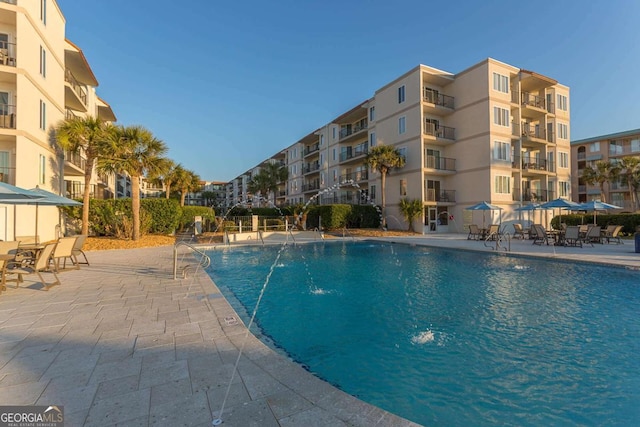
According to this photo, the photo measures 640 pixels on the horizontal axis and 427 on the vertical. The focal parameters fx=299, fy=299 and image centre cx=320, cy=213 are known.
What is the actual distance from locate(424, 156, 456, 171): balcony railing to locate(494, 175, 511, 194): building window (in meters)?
3.88

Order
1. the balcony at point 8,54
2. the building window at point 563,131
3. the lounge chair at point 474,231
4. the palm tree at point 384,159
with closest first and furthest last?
the balcony at point 8,54
the lounge chair at point 474,231
the palm tree at point 384,159
the building window at point 563,131

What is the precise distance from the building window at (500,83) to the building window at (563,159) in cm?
1125

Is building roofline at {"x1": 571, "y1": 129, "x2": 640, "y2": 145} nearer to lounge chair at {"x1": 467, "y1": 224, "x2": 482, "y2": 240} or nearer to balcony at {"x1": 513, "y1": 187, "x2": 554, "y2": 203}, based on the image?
balcony at {"x1": 513, "y1": 187, "x2": 554, "y2": 203}

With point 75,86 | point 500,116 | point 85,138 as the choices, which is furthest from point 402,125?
point 75,86

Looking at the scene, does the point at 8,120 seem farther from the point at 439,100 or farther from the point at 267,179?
the point at 267,179

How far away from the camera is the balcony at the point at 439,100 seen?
27.1m

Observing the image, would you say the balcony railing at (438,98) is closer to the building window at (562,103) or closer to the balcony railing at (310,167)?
the building window at (562,103)

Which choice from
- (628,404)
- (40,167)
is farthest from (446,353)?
(40,167)

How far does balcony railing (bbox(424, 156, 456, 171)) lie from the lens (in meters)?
27.2

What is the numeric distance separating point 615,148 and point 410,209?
41.3m

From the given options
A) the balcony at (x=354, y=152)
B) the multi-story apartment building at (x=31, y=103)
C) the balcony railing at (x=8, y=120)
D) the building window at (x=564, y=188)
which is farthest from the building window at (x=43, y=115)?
the building window at (x=564, y=188)

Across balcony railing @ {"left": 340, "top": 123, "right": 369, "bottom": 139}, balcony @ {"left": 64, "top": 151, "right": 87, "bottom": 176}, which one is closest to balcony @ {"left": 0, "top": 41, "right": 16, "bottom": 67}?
balcony @ {"left": 64, "top": 151, "right": 87, "bottom": 176}

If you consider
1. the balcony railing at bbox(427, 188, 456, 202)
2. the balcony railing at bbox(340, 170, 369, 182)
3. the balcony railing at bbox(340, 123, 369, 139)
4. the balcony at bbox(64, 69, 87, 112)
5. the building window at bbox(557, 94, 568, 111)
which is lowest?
the balcony railing at bbox(427, 188, 456, 202)

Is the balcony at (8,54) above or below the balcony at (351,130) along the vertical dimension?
below
